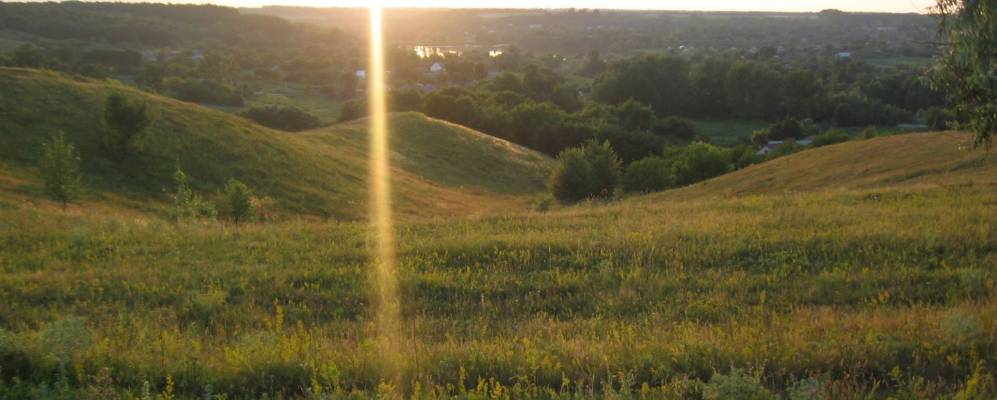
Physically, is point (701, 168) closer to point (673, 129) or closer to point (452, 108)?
point (452, 108)

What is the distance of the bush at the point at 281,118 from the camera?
7575 cm

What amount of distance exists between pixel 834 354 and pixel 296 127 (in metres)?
75.2

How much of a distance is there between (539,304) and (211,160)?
115 ft

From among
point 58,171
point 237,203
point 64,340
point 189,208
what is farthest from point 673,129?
point 64,340

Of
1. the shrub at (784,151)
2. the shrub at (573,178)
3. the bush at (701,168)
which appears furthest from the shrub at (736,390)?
the shrub at (784,151)

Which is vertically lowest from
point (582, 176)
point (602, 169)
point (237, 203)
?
point (582, 176)

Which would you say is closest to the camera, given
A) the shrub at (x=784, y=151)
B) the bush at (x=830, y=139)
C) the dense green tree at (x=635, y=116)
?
the shrub at (x=784, y=151)

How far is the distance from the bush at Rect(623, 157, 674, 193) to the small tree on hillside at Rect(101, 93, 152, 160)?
27.1 meters

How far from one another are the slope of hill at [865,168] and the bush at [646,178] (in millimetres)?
8691

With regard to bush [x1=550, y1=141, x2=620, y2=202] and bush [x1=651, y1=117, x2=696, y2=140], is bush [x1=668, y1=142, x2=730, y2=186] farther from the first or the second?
bush [x1=651, y1=117, x2=696, y2=140]

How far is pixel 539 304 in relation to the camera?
26.1ft

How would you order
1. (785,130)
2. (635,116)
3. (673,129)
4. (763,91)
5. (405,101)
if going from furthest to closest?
(763,91) → (635,116) → (673,129) → (405,101) → (785,130)

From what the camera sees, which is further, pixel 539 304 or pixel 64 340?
pixel 539 304

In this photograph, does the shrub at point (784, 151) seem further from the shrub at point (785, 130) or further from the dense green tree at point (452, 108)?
the dense green tree at point (452, 108)
